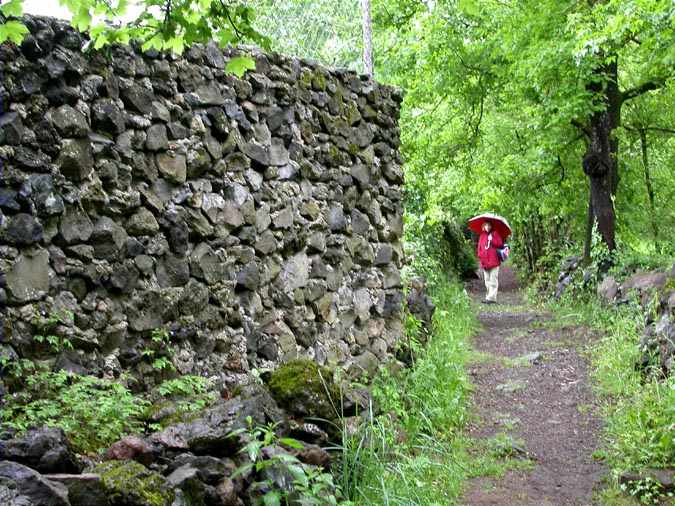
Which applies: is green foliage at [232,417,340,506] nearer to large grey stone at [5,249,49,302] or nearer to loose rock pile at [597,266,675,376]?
large grey stone at [5,249,49,302]

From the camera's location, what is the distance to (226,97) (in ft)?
17.3

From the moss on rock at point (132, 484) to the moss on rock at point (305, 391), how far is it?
1.35 metres

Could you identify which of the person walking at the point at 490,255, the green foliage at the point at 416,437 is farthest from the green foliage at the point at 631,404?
the person walking at the point at 490,255

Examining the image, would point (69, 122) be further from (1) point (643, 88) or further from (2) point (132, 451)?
(1) point (643, 88)

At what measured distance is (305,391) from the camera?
4395mm

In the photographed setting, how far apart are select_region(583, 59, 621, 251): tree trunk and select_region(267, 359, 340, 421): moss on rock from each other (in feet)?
31.7

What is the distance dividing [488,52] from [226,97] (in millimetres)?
9118

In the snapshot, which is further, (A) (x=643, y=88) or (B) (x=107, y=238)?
(A) (x=643, y=88)

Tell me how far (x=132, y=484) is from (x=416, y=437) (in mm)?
3150

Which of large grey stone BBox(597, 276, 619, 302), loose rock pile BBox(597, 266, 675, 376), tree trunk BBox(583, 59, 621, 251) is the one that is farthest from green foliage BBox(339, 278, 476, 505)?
tree trunk BBox(583, 59, 621, 251)

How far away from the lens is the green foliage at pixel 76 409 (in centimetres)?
356

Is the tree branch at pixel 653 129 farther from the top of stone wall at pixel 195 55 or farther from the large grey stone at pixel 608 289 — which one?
the top of stone wall at pixel 195 55

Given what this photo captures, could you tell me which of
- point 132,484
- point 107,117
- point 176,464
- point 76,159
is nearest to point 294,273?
point 107,117

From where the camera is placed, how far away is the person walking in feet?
49.6
